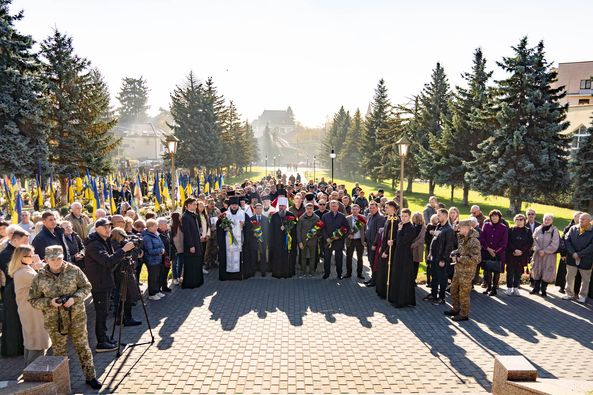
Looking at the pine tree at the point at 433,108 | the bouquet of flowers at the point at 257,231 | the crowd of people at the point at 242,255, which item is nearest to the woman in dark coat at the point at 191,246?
the crowd of people at the point at 242,255

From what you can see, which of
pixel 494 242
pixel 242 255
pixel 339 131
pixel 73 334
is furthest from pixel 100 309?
pixel 339 131

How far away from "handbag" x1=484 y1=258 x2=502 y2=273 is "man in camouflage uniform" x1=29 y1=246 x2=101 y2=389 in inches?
349

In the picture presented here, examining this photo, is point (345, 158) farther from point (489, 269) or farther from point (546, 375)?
point (546, 375)

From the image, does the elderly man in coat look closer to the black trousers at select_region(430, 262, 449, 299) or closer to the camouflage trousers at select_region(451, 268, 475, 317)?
the black trousers at select_region(430, 262, 449, 299)

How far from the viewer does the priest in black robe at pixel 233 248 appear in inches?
454

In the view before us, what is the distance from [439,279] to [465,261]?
1.71 m

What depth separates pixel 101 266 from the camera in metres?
6.88

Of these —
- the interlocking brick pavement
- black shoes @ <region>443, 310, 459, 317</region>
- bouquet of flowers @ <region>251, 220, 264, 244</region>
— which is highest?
bouquet of flowers @ <region>251, 220, 264, 244</region>

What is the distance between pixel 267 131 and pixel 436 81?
89.5 meters

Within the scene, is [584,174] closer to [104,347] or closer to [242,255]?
[242,255]

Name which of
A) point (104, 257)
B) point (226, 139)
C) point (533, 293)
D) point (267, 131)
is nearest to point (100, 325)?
point (104, 257)

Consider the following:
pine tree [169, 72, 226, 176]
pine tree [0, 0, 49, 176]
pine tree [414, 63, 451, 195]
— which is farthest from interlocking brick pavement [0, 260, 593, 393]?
pine tree [169, 72, 226, 176]

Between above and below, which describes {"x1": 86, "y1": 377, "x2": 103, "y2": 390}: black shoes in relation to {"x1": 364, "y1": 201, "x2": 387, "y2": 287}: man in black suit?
below

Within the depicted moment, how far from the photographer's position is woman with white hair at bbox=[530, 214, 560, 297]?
10.1 m
